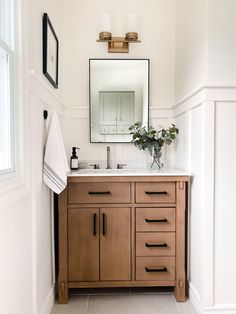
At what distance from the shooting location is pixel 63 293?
6.39 feet

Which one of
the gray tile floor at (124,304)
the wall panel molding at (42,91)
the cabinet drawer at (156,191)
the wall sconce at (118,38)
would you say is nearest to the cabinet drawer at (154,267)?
the gray tile floor at (124,304)

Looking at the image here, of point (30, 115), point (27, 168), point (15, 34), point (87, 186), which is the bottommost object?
point (87, 186)

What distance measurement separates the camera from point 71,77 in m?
2.51

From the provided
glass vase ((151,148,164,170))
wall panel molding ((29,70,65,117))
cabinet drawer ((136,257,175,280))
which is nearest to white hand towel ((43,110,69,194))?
wall panel molding ((29,70,65,117))

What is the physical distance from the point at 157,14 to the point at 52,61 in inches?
47.2

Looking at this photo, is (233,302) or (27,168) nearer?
(27,168)

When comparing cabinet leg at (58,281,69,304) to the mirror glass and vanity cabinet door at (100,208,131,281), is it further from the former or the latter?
the mirror glass

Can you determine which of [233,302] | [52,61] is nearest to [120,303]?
[233,302]

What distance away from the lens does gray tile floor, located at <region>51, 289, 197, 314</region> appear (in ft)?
6.11

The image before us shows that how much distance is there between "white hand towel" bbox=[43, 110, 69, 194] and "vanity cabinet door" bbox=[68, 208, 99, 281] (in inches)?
11.4

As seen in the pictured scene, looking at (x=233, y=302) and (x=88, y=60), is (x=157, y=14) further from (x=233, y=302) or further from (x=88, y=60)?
(x=233, y=302)

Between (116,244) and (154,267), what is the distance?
33cm

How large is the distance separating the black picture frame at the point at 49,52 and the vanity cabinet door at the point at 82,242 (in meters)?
0.99

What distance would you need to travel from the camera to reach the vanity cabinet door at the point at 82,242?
1.94 m
